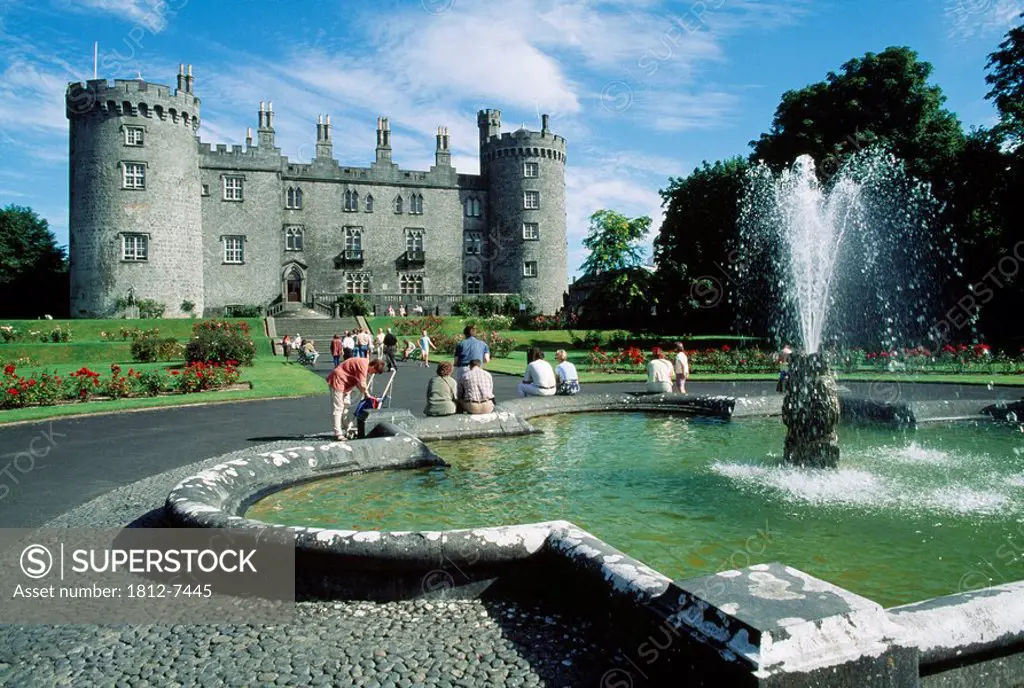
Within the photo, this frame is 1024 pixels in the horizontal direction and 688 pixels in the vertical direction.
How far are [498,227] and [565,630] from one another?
56964 millimetres

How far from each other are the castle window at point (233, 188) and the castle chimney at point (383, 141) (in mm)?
11290

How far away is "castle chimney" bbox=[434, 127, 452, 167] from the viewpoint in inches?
2336

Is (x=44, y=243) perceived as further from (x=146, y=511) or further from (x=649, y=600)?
(x=649, y=600)

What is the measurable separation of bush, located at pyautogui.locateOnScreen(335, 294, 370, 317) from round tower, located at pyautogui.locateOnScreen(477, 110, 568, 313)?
13.0m

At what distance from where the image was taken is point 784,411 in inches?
343

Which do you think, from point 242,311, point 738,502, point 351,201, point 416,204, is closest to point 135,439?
point 738,502

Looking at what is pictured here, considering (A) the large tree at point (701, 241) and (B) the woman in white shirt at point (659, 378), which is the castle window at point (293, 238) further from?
(B) the woman in white shirt at point (659, 378)

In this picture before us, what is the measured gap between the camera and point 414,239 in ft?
193

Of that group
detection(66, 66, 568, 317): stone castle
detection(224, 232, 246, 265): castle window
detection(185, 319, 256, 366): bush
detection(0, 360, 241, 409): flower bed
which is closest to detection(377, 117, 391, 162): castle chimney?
detection(66, 66, 568, 317): stone castle

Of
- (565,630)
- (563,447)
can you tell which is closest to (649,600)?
(565,630)

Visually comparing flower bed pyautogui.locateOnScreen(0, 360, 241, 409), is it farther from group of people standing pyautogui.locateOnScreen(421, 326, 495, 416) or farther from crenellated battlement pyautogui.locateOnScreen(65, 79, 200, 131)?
crenellated battlement pyautogui.locateOnScreen(65, 79, 200, 131)

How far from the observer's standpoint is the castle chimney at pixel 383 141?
5791cm

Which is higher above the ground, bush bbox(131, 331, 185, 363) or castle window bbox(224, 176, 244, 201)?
castle window bbox(224, 176, 244, 201)

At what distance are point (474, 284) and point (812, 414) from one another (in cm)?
5328
